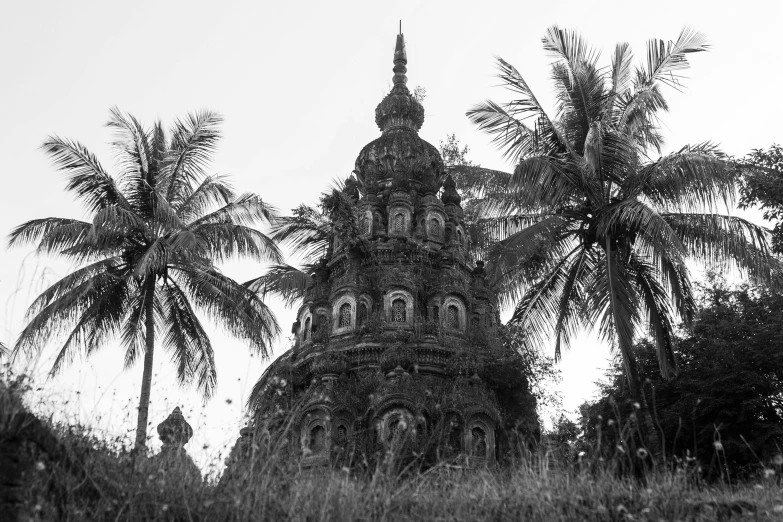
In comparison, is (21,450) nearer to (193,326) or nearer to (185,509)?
(185,509)

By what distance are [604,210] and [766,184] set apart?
10.9 feet

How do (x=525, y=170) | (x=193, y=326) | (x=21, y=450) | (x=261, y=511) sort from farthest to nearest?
(x=193, y=326) < (x=525, y=170) < (x=261, y=511) < (x=21, y=450)

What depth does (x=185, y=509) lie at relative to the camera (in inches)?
341

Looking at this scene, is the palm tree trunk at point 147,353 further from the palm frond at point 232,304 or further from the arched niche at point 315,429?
the arched niche at point 315,429

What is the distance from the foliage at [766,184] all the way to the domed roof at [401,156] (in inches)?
586

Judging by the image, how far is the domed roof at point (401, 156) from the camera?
3097cm

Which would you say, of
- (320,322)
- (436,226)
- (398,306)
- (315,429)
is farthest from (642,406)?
(436,226)

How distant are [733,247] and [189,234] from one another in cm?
1197

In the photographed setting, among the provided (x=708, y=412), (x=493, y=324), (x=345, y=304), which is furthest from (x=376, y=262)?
(x=708, y=412)

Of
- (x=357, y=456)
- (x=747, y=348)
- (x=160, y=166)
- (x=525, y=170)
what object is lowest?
(x=357, y=456)

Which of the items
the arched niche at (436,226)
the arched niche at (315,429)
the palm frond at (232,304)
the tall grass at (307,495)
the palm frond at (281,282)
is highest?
the arched niche at (436,226)

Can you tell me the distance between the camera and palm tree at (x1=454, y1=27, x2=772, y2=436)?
1714 centimetres

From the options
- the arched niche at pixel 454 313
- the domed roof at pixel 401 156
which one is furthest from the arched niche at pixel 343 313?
the domed roof at pixel 401 156

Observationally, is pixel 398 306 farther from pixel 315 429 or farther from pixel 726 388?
pixel 726 388
